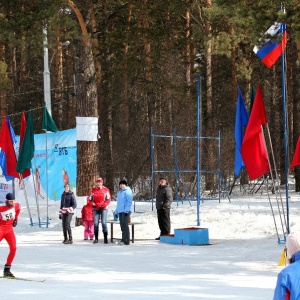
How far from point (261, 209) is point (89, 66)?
6.76m

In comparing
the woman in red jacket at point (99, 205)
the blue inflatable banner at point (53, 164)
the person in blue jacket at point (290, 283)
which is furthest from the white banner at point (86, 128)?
the person in blue jacket at point (290, 283)

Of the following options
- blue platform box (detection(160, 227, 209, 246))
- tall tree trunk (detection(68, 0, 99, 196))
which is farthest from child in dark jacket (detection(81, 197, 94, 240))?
tall tree trunk (detection(68, 0, 99, 196))

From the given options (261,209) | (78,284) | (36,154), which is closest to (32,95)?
(36,154)

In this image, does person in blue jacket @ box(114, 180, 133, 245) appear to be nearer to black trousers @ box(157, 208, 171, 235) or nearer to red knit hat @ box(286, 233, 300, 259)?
black trousers @ box(157, 208, 171, 235)

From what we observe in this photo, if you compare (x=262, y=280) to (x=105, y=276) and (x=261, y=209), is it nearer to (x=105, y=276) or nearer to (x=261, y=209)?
(x=105, y=276)

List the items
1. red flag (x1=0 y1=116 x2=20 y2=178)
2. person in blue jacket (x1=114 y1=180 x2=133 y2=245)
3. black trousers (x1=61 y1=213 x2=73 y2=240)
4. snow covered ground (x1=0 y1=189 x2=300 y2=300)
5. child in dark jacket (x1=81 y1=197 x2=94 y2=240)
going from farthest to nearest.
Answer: red flag (x1=0 y1=116 x2=20 y2=178), child in dark jacket (x1=81 y1=197 x2=94 y2=240), black trousers (x1=61 y1=213 x2=73 y2=240), person in blue jacket (x1=114 y1=180 x2=133 y2=245), snow covered ground (x1=0 y1=189 x2=300 y2=300)

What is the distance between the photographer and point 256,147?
57.6 feet

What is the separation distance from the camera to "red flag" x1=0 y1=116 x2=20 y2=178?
25922mm

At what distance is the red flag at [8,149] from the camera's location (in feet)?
85.0

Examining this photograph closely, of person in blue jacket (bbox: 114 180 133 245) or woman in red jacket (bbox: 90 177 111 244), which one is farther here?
woman in red jacket (bbox: 90 177 111 244)

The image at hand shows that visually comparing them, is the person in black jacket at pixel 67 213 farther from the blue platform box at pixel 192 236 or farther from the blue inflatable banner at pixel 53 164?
the blue inflatable banner at pixel 53 164

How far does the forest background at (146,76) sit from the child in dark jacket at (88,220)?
3488 millimetres

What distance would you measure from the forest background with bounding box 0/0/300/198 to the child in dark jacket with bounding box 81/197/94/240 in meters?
3.49

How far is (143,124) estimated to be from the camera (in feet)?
142
